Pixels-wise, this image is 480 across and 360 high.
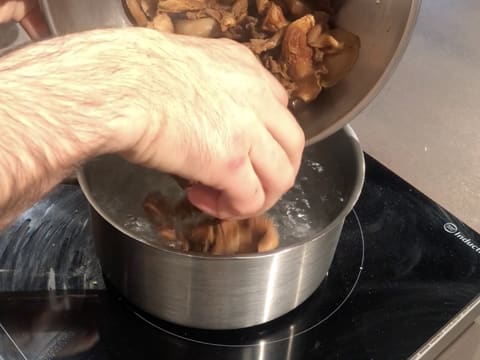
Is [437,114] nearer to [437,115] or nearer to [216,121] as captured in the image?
[437,115]

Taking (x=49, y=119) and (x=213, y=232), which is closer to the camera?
(x=49, y=119)

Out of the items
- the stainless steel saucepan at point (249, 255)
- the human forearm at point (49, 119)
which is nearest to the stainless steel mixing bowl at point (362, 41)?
the stainless steel saucepan at point (249, 255)

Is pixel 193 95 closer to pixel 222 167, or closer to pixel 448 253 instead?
pixel 222 167

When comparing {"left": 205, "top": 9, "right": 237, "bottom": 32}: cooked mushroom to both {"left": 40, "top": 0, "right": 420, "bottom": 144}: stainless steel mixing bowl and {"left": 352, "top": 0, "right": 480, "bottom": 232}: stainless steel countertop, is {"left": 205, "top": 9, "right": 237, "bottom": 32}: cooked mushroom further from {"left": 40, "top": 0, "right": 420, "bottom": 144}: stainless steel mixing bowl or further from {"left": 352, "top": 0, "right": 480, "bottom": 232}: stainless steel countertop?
{"left": 352, "top": 0, "right": 480, "bottom": 232}: stainless steel countertop

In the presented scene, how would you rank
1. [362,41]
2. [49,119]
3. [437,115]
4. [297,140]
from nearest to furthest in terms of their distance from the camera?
[49,119] → [297,140] → [362,41] → [437,115]

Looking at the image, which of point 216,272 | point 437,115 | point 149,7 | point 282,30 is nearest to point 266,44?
point 282,30

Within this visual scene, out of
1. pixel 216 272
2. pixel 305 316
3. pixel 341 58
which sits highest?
pixel 341 58

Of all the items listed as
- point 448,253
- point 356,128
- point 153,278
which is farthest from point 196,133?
point 356,128
